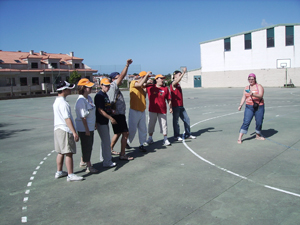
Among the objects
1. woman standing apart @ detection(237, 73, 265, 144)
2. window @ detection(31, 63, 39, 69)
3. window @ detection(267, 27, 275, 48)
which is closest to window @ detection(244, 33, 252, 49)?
window @ detection(267, 27, 275, 48)

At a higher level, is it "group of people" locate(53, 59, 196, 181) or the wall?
the wall

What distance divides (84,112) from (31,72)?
52227 mm

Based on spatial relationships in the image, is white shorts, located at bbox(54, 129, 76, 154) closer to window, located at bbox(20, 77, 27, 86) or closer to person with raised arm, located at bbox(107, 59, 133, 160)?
person with raised arm, located at bbox(107, 59, 133, 160)

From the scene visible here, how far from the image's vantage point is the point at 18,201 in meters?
4.41

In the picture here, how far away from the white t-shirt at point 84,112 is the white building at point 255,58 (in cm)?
4402

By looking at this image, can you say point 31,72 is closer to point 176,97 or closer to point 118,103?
point 176,97

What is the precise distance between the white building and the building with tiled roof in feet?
85.3

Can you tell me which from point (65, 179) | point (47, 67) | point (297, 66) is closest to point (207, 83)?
point (297, 66)

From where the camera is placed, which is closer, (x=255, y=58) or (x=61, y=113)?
(x=61, y=113)

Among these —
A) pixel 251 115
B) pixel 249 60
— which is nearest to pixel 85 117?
pixel 251 115

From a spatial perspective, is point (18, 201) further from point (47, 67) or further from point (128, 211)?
point (47, 67)

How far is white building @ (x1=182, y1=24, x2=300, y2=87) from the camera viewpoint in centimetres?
4281

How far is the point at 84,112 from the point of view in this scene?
17.5 ft

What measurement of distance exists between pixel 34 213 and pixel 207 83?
52.5m
